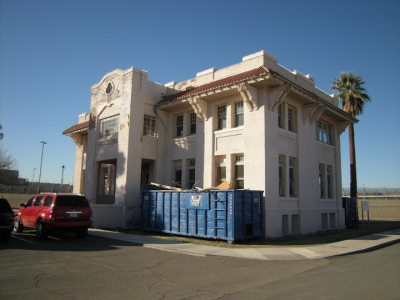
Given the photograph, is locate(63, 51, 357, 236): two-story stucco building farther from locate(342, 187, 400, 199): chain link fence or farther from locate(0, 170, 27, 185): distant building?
locate(0, 170, 27, 185): distant building

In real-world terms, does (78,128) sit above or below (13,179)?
above

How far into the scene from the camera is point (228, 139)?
59.5 feet

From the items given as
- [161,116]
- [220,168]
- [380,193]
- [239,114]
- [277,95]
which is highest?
[161,116]

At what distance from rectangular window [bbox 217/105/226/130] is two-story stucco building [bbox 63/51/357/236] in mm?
60

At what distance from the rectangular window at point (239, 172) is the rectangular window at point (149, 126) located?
21.6ft

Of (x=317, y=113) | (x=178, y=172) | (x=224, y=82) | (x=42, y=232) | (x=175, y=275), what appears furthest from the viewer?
(x=178, y=172)

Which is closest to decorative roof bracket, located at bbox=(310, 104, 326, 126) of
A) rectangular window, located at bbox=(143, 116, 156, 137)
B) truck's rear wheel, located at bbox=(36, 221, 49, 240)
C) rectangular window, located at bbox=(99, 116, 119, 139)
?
rectangular window, located at bbox=(143, 116, 156, 137)

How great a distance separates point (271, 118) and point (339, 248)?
7.18 metres

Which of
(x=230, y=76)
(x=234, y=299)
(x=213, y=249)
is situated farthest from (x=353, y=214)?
(x=234, y=299)

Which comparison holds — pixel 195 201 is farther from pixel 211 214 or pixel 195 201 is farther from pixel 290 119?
pixel 290 119

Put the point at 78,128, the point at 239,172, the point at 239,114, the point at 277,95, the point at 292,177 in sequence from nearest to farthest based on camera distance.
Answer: the point at 277,95 → the point at 239,172 → the point at 239,114 → the point at 292,177 → the point at 78,128

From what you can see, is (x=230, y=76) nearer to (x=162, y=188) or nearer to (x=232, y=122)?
(x=232, y=122)

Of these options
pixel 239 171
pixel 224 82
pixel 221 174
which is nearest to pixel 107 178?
pixel 221 174

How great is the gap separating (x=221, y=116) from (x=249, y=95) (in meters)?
2.93
